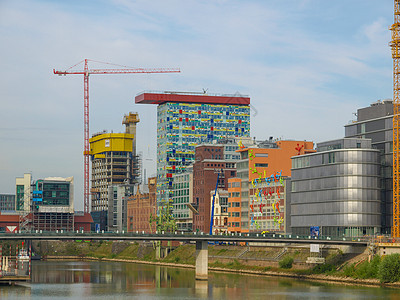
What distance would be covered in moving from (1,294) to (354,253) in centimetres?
7488

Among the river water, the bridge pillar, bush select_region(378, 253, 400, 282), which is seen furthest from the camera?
the bridge pillar

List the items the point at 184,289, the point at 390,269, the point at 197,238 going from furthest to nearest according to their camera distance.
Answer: the point at 197,238 < the point at 184,289 < the point at 390,269

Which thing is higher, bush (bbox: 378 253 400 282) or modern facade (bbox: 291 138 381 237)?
modern facade (bbox: 291 138 381 237)

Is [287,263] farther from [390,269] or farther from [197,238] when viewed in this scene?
[390,269]

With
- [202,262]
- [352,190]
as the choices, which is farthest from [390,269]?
[202,262]

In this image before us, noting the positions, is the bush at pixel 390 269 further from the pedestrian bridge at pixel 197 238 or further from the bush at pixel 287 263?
the bush at pixel 287 263

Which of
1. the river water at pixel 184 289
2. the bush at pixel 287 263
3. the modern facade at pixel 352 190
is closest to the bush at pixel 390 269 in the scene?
the river water at pixel 184 289

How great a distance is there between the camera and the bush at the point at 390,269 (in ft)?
496

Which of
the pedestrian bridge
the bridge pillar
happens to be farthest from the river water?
the pedestrian bridge

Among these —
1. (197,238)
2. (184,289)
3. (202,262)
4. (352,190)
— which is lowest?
(184,289)

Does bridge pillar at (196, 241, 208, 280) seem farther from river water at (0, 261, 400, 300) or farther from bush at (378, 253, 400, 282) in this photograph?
bush at (378, 253, 400, 282)

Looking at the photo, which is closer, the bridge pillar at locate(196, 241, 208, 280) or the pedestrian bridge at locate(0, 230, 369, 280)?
the pedestrian bridge at locate(0, 230, 369, 280)

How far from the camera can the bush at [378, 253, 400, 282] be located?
151250mm

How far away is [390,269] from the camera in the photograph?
15238 centimetres
